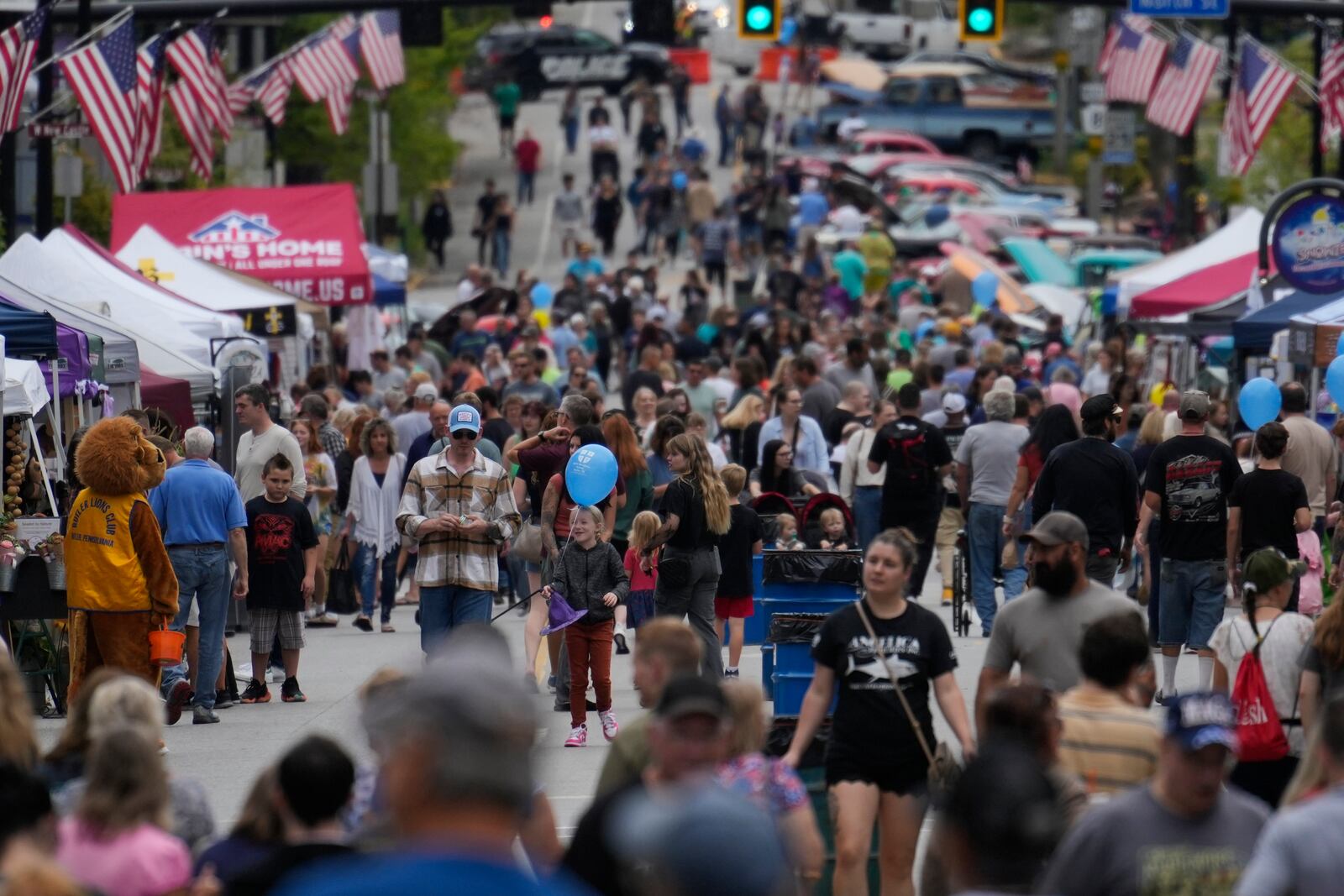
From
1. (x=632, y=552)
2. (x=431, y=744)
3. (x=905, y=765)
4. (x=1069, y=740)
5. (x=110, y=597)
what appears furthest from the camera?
(x=632, y=552)

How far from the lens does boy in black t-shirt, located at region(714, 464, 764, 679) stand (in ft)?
43.7

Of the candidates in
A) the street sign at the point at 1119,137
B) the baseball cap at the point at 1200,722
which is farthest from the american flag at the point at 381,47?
the baseball cap at the point at 1200,722

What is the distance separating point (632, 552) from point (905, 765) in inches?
234

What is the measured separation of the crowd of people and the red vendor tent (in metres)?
1.26

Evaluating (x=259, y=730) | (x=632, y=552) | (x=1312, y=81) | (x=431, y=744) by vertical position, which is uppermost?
(x=1312, y=81)

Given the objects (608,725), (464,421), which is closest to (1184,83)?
(464,421)

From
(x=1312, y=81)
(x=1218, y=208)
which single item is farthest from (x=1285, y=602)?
(x=1218, y=208)

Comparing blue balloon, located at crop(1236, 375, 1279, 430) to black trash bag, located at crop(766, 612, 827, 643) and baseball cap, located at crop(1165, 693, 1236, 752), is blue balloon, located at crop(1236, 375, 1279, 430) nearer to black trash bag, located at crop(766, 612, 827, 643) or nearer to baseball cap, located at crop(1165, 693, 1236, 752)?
black trash bag, located at crop(766, 612, 827, 643)

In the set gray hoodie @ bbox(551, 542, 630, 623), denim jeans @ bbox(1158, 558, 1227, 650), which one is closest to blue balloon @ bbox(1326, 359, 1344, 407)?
denim jeans @ bbox(1158, 558, 1227, 650)

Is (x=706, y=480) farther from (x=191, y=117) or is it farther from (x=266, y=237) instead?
(x=191, y=117)

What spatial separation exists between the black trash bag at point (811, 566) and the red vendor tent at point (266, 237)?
13.8m

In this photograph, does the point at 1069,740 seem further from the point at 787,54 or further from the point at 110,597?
the point at 787,54

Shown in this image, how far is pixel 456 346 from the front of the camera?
88.5ft

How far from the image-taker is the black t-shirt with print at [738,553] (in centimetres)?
1332
